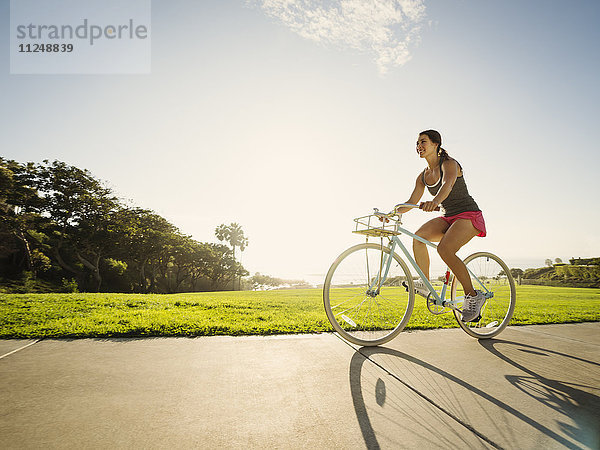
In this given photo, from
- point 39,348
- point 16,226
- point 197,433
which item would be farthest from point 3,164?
point 197,433

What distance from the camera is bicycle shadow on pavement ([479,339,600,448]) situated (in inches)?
69.0

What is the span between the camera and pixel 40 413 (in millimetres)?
1778

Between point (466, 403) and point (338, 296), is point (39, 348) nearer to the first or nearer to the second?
point (338, 296)

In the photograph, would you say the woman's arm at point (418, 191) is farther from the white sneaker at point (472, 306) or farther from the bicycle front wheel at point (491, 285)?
the white sneaker at point (472, 306)

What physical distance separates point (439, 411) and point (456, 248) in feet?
7.11

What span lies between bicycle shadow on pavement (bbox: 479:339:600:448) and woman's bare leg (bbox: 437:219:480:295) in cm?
74

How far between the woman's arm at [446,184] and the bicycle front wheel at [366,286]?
68cm

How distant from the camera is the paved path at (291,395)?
1608 mm

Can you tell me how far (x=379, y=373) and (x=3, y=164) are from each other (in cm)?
4105

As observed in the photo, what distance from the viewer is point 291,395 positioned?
2.10m

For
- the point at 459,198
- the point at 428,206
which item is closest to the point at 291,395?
the point at 428,206

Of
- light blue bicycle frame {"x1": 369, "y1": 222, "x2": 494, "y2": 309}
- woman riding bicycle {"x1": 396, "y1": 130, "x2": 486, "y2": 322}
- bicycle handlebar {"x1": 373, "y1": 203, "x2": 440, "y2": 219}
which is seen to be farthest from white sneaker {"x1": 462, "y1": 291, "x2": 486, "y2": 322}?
bicycle handlebar {"x1": 373, "y1": 203, "x2": 440, "y2": 219}

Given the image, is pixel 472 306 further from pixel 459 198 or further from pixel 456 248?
pixel 459 198

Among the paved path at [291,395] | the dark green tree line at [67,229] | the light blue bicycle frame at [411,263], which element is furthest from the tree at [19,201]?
the light blue bicycle frame at [411,263]
